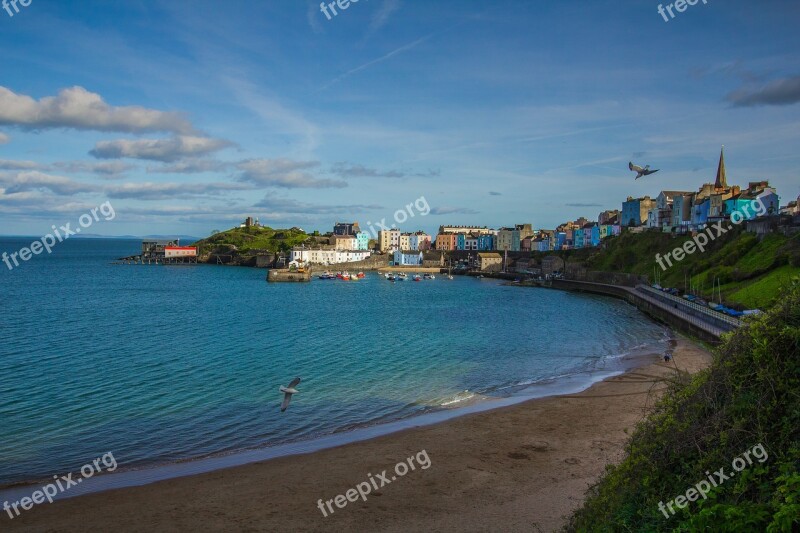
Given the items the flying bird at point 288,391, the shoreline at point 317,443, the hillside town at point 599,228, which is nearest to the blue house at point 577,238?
the hillside town at point 599,228

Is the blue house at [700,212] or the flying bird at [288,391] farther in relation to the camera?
the blue house at [700,212]

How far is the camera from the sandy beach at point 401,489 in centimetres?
1352

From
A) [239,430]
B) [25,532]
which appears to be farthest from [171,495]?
[239,430]

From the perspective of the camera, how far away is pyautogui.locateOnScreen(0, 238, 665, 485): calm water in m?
Answer: 20.5

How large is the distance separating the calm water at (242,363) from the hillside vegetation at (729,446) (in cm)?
1475

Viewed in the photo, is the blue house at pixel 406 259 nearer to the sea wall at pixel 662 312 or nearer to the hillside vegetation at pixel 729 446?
the sea wall at pixel 662 312

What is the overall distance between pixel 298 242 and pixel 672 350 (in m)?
137

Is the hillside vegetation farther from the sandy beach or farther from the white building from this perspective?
the white building

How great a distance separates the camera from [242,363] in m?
33.2

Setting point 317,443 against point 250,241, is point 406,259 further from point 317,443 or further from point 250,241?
point 317,443

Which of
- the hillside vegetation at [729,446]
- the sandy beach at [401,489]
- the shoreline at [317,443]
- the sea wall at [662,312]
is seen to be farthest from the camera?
the sea wall at [662,312]

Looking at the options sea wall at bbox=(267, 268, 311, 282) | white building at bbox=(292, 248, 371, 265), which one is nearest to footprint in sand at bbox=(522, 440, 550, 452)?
sea wall at bbox=(267, 268, 311, 282)

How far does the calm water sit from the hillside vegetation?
14752 mm

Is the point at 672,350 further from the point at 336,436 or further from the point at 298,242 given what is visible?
the point at 298,242
